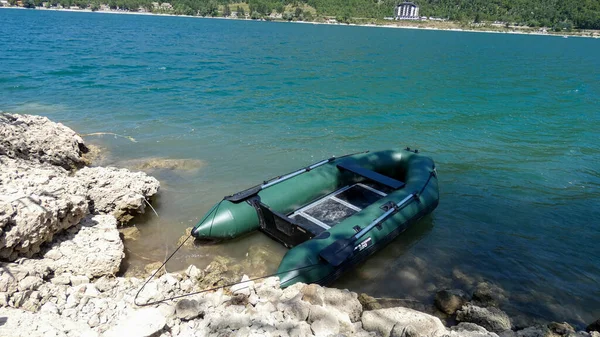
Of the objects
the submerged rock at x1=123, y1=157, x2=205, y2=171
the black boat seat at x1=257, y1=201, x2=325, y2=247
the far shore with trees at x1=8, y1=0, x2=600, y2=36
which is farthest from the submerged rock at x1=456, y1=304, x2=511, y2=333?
the far shore with trees at x1=8, y1=0, x2=600, y2=36

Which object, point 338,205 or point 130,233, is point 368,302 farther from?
point 130,233

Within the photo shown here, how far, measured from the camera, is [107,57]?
26.2 m

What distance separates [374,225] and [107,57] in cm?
2654

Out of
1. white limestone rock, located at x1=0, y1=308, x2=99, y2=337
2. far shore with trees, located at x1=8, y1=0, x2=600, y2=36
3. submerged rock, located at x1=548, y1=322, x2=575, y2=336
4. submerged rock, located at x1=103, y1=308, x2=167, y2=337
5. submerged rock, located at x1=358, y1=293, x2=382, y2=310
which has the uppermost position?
far shore with trees, located at x1=8, y1=0, x2=600, y2=36

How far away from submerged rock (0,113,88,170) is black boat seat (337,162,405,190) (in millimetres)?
5787

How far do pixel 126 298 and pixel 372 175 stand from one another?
4780mm

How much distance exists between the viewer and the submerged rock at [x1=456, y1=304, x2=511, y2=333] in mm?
4449

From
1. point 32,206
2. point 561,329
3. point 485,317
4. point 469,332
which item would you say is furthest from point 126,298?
point 561,329

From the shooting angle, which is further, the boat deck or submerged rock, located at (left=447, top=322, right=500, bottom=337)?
the boat deck

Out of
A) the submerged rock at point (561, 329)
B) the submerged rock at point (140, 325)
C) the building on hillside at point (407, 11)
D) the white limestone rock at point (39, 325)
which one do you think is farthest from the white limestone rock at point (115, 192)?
the building on hillside at point (407, 11)

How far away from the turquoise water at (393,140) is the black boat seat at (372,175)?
0.96 m

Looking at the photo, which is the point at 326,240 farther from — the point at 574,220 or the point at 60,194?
the point at 574,220

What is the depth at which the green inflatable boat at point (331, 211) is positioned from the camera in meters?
5.22

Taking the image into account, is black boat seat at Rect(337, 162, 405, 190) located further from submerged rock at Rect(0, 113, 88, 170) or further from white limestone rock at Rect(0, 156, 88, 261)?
submerged rock at Rect(0, 113, 88, 170)
